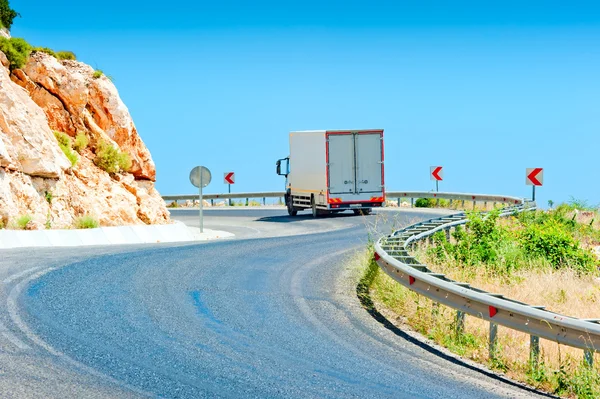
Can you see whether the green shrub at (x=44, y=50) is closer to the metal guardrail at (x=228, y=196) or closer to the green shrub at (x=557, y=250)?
the green shrub at (x=557, y=250)

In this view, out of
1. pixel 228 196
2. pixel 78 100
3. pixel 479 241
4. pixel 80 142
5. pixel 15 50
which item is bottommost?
pixel 479 241

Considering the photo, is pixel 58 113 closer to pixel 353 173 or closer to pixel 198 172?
pixel 198 172

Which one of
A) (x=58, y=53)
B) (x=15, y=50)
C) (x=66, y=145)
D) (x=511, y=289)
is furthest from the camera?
(x=58, y=53)

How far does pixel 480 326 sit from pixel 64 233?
14.3 metres

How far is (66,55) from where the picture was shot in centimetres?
2984

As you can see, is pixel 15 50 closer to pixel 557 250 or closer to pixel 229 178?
pixel 557 250

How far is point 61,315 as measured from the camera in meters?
10.2

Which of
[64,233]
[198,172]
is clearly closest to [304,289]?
[64,233]

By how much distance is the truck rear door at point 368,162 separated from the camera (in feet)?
114

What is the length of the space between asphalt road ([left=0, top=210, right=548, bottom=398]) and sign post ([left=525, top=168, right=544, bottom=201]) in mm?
20903

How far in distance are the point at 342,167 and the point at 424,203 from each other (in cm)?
1088

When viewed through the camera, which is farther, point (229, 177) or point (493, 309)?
point (229, 177)

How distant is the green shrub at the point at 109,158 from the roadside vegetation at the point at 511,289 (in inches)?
509

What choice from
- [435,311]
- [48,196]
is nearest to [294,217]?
[48,196]
